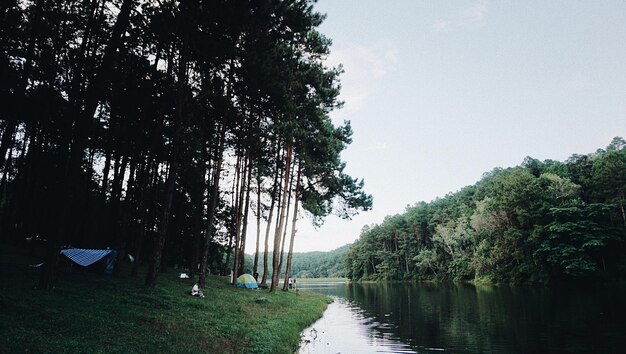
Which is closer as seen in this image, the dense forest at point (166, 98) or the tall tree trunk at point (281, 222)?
the dense forest at point (166, 98)

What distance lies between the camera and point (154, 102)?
75.8 feet

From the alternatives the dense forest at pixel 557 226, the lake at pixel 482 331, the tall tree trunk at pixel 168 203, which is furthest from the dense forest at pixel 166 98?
the dense forest at pixel 557 226

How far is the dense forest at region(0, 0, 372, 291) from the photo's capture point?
58.4ft

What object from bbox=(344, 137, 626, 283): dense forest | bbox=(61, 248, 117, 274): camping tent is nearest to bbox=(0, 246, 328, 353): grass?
bbox=(61, 248, 117, 274): camping tent

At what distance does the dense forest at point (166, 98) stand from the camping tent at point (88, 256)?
2.79 feet

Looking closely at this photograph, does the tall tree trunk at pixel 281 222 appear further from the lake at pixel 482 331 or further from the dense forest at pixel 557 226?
the dense forest at pixel 557 226

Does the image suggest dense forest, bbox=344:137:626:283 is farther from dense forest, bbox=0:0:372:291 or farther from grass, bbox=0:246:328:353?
grass, bbox=0:246:328:353

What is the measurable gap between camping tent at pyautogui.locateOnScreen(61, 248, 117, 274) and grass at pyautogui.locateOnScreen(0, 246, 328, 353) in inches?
62.7

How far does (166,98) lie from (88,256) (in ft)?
35.2

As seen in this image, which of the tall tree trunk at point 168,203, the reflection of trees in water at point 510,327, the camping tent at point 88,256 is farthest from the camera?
the camping tent at point 88,256

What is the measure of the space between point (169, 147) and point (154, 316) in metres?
14.8

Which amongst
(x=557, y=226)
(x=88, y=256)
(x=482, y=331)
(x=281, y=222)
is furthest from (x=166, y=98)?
(x=557, y=226)

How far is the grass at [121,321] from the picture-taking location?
922 centimetres

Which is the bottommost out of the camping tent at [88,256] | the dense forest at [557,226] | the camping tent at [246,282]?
the camping tent at [246,282]
